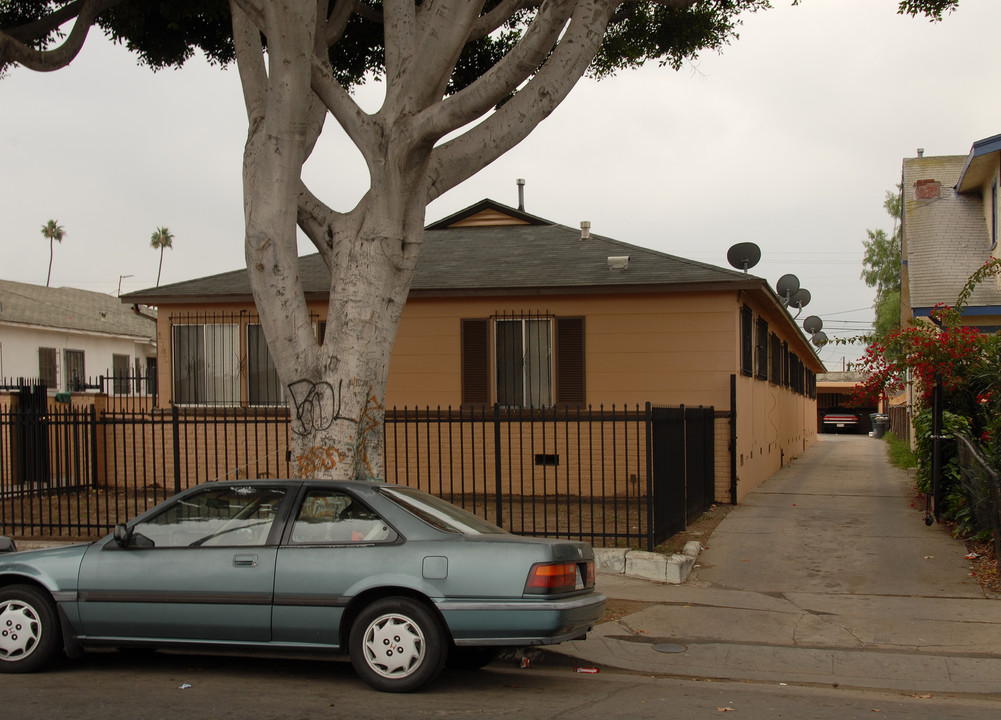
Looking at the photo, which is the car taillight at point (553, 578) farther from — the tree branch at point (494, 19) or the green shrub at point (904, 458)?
the green shrub at point (904, 458)

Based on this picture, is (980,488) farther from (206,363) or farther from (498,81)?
(206,363)

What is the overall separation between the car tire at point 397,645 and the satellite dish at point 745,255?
41.2 ft

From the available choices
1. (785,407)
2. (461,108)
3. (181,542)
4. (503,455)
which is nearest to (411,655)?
(181,542)

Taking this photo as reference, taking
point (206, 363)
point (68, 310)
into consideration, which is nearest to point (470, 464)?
point (206, 363)

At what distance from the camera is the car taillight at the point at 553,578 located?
21.0 feet

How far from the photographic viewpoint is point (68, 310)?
33.5 metres

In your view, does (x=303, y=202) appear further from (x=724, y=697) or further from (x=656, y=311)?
(x=656, y=311)

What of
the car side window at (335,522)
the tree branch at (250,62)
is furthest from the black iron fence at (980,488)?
the tree branch at (250,62)

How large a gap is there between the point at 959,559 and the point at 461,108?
712cm

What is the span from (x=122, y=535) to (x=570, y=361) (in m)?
10.0

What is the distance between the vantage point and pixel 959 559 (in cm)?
1108

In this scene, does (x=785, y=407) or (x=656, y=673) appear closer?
(x=656, y=673)

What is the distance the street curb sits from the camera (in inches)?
406

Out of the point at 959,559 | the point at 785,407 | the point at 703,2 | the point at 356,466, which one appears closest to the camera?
the point at 356,466
